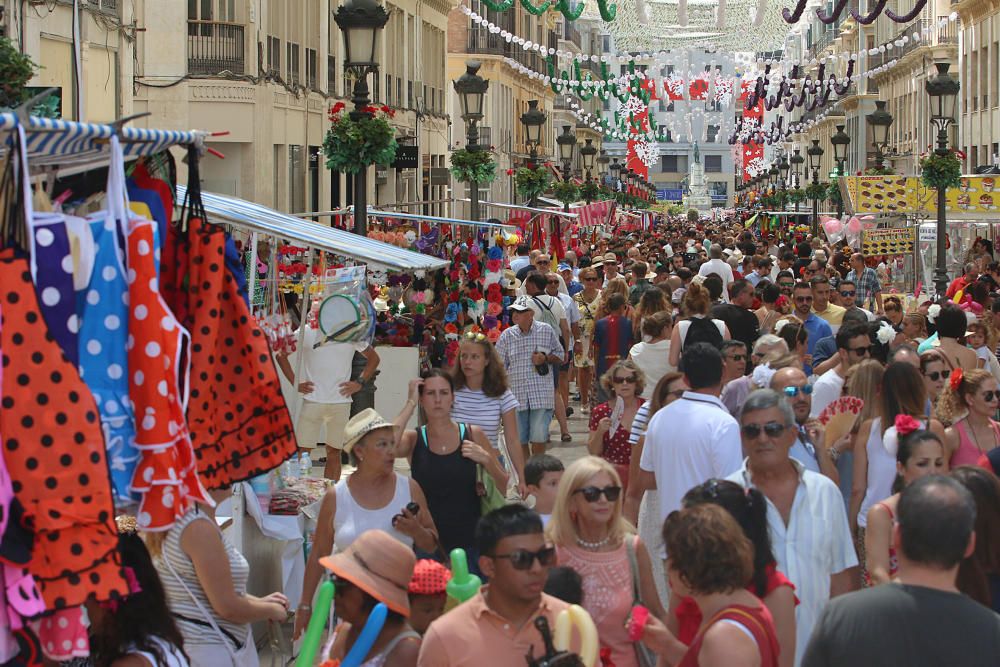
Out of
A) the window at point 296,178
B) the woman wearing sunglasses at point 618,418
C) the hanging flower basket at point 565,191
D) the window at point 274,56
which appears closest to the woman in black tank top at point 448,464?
the woman wearing sunglasses at point 618,418

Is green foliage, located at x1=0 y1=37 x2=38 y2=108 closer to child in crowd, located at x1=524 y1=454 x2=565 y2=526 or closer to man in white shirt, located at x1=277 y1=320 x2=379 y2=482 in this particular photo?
man in white shirt, located at x1=277 y1=320 x2=379 y2=482

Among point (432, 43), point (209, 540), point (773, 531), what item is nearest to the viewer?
point (209, 540)

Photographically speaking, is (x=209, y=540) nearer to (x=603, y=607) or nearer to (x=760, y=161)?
(x=603, y=607)

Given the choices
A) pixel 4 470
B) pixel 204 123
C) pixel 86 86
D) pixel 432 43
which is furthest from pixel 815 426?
pixel 432 43

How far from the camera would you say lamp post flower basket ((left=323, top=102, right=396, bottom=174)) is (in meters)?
14.2

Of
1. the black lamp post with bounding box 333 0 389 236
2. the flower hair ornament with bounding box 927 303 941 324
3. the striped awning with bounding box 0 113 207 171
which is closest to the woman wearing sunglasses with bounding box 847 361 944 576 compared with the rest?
the flower hair ornament with bounding box 927 303 941 324

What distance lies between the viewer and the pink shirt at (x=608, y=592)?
18.4 feet

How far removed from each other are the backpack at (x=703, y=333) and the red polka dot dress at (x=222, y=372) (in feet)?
19.9

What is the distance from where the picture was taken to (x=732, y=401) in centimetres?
968

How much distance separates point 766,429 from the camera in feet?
20.6

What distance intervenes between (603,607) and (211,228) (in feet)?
6.19

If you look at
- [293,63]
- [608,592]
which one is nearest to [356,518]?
[608,592]

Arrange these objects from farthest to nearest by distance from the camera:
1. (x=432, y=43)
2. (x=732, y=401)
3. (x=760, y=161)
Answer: (x=760, y=161), (x=432, y=43), (x=732, y=401)

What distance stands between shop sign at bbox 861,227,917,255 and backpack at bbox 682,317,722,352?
1697cm
